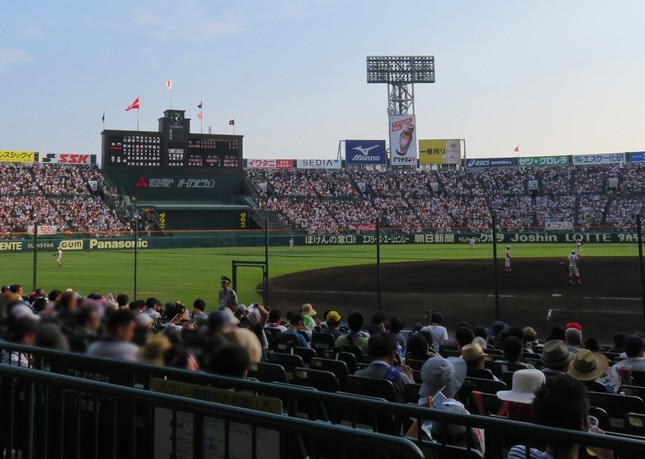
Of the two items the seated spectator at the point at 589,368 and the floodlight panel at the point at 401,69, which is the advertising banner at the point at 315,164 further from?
the seated spectator at the point at 589,368

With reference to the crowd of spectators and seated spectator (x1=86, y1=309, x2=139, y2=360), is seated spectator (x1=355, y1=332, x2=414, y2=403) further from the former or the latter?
Answer: the crowd of spectators

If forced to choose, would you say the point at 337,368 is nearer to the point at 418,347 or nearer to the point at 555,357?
the point at 418,347

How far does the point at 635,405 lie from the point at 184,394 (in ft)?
13.0

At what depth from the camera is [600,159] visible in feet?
272

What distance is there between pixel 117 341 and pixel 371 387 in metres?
4.36

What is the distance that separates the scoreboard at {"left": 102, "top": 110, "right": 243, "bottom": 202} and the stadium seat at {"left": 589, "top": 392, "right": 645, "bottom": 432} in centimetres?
5735

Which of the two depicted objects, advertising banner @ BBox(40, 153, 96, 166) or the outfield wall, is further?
advertising banner @ BBox(40, 153, 96, 166)

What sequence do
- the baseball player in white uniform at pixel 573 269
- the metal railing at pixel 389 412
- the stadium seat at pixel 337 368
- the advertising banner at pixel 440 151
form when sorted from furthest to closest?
1. the advertising banner at pixel 440 151
2. the baseball player in white uniform at pixel 573 269
3. the stadium seat at pixel 337 368
4. the metal railing at pixel 389 412

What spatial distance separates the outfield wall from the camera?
42.6 meters

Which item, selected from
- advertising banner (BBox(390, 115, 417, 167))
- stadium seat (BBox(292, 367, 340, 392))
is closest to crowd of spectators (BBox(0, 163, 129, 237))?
advertising banner (BBox(390, 115, 417, 167))

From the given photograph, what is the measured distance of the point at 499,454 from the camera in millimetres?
2799

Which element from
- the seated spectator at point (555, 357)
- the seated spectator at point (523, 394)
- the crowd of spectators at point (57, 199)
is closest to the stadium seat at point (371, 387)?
the seated spectator at point (523, 394)

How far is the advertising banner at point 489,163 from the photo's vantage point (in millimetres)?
85188

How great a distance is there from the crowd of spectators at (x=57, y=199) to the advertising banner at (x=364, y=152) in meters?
34.1
